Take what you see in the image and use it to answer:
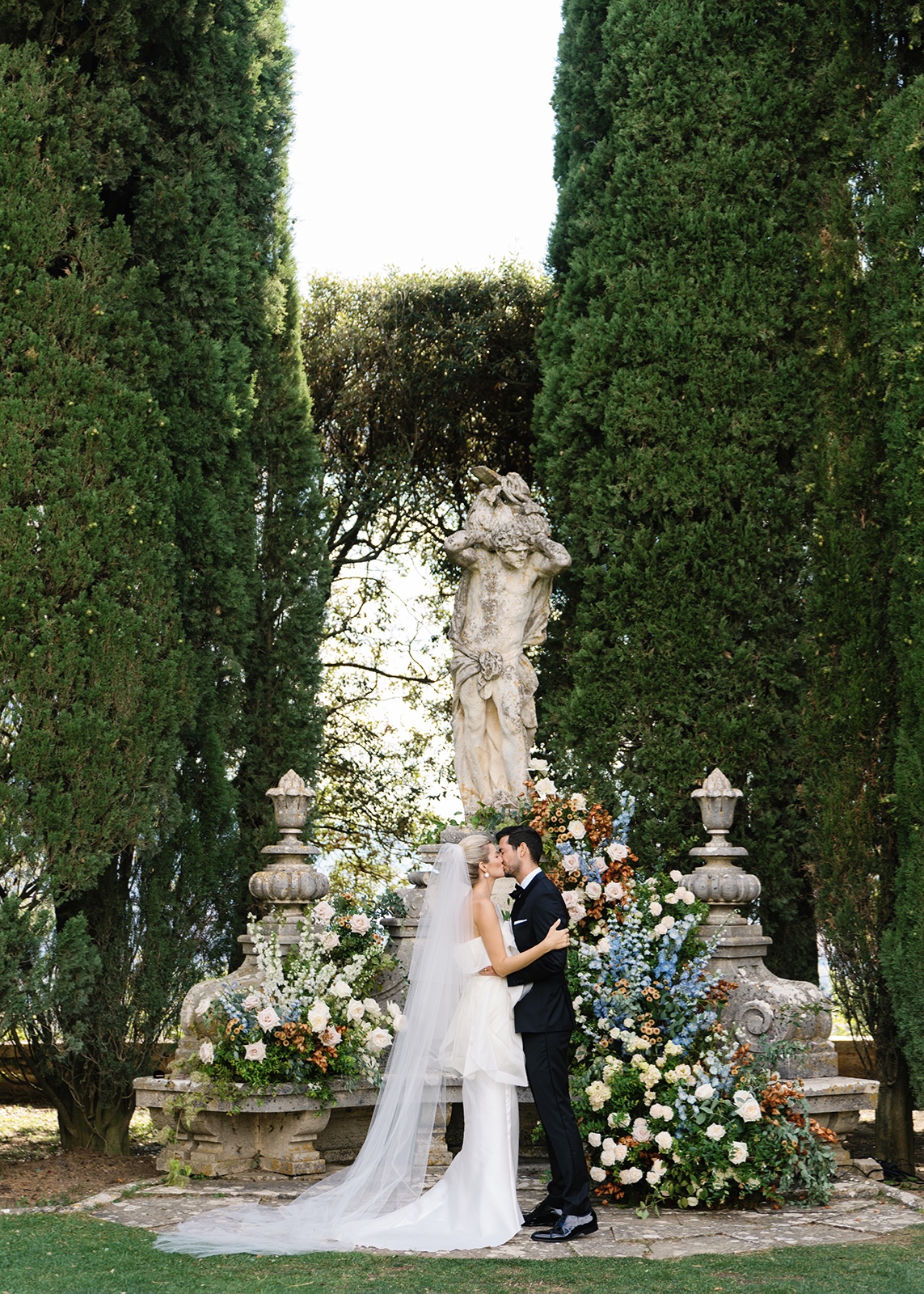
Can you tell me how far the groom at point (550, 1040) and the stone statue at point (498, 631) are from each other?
238 centimetres

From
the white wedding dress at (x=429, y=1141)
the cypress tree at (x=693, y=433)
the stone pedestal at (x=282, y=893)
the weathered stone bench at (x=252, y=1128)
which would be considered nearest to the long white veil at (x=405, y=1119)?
the white wedding dress at (x=429, y=1141)

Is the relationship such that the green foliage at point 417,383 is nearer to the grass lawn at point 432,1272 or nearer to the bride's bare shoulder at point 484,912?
the bride's bare shoulder at point 484,912

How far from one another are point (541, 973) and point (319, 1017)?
1506 mm

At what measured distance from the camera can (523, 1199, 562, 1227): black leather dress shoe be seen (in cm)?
578

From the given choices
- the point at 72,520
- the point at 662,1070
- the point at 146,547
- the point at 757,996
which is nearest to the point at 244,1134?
the point at 662,1070

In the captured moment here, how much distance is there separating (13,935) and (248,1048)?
1.47 meters

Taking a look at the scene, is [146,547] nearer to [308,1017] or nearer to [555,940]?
[308,1017]

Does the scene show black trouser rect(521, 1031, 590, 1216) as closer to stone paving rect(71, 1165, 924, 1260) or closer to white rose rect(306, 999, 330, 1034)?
stone paving rect(71, 1165, 924, 1260)

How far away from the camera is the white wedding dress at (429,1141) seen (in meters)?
5.48

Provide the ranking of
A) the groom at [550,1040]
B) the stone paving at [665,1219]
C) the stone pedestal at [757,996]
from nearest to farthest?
the stone paving at [665,1219], the groom at [550,1040], the stone pedestal at [757,996]

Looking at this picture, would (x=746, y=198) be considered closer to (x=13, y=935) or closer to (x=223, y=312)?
(x=223, y=312)

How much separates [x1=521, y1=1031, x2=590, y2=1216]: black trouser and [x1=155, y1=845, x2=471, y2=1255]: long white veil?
488 millimetres

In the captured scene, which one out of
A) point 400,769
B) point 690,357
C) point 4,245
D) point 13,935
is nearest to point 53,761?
point 13,935

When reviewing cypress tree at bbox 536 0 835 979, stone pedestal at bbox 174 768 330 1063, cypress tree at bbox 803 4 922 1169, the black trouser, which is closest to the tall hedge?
stone pedestal at bbox 174 768 330 1063
